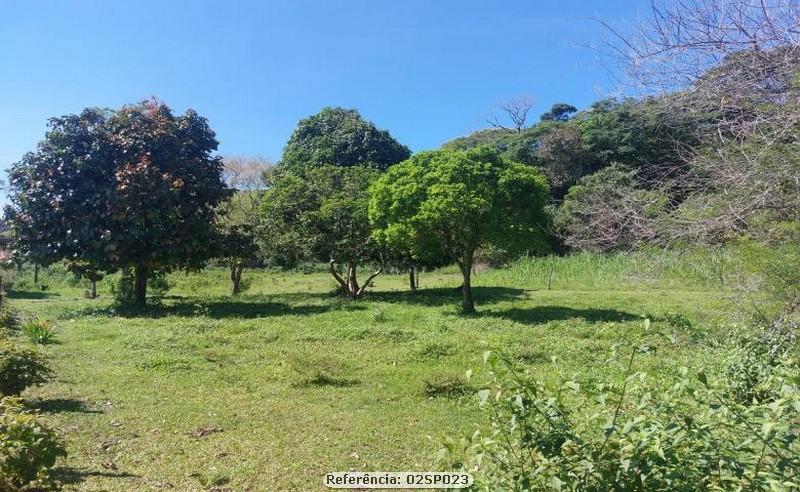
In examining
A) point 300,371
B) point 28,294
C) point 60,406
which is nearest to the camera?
point 60,406

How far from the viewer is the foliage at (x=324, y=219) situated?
18.4 meters

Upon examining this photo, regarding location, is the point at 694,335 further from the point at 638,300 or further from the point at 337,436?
the point at 638,300

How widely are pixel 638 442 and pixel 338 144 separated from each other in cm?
3291

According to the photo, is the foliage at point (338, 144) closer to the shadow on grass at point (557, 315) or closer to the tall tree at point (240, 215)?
the tall tree at point (240, 215)

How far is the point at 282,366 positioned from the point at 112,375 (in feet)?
7.81

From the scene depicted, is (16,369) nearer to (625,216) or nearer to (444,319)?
(625,216)

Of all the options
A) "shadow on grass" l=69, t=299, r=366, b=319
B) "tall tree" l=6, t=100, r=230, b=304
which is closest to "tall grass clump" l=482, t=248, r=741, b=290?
"shadow on grass" l=69, t=299, r=366, b=319

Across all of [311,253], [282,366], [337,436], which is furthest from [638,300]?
[337,436]

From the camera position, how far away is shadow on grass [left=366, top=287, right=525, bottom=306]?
17.4 m

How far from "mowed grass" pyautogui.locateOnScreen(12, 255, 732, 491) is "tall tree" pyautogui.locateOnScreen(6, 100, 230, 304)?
167 centimetres

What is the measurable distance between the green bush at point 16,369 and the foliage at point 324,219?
506 inches

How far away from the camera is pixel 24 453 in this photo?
306cm

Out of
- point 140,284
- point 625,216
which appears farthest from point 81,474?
point 140,284

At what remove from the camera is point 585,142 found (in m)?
33.4
